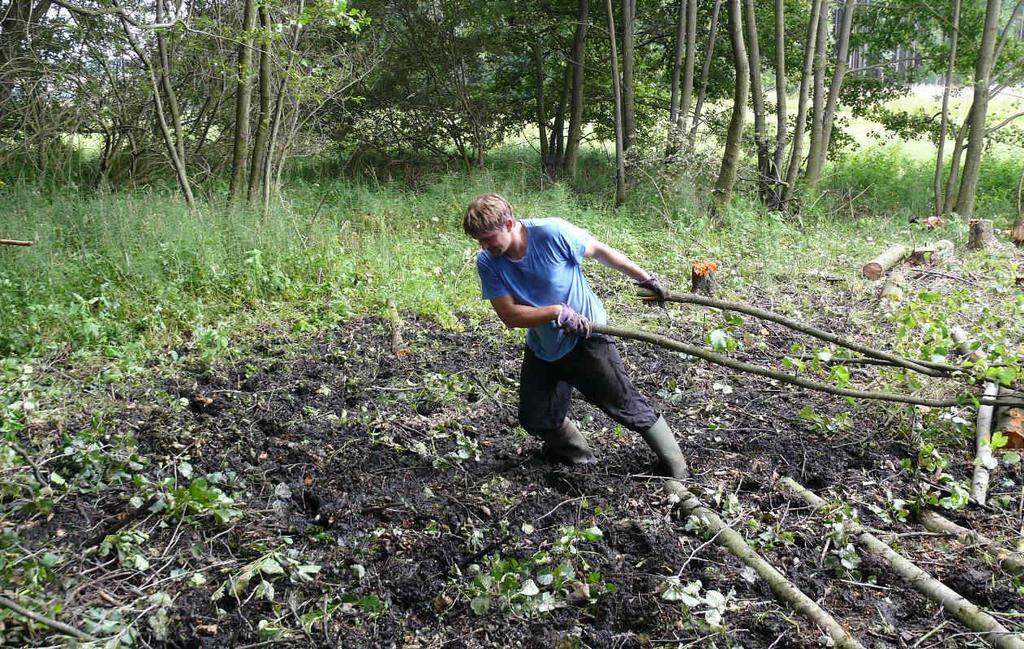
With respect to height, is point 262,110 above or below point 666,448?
above

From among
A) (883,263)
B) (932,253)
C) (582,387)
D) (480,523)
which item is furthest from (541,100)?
(480,523)

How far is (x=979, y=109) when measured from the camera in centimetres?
1058

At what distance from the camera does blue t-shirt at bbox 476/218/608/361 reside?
328 centimetres

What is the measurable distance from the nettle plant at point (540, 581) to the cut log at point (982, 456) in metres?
1.88

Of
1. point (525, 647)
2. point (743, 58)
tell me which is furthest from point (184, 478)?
point (743, 58)

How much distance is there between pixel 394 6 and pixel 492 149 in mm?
3086

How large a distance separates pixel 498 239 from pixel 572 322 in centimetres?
49

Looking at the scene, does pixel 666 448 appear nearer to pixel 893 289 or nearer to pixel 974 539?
pixel 974 539

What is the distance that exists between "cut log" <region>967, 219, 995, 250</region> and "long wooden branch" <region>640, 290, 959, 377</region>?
621 centimetres

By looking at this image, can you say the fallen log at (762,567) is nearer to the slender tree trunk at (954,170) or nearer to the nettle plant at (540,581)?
the nettle plant at (540,581)

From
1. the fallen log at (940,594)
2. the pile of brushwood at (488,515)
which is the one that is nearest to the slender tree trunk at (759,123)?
the pile of brushwood at (488,515)

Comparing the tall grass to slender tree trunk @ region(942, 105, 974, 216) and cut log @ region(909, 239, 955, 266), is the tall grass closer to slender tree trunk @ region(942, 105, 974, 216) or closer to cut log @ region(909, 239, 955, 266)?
cut log @ region(909, 239, 955, 266)

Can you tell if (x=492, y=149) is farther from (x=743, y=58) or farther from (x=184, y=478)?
(x=184, y=478)

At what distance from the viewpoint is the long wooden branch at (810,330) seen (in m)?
3.45
